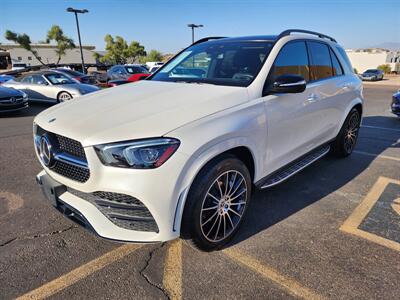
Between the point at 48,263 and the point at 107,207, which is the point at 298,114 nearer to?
the point at 107,207

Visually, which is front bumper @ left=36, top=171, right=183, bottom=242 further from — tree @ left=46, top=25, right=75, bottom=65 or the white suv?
tree @ left=46, top=25, right=75, bottom=65

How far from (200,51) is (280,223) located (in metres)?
2.31

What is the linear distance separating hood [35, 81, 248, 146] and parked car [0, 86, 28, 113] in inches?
315

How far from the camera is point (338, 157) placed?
17.2 ft

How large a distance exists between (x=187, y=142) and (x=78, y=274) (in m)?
1.42

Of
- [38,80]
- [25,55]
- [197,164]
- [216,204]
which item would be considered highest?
[25,55]

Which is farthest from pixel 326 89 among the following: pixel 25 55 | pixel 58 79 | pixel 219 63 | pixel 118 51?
pixel 25 55

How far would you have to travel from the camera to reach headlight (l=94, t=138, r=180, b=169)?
210cm

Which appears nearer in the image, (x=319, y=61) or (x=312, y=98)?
(x=312, y=98)

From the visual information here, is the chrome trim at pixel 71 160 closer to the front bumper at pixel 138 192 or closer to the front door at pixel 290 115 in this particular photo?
the front bumper at pixel 138 192

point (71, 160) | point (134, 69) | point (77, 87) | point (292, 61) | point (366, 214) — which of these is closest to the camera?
point (71, 160)

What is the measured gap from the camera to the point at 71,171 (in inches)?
93.1

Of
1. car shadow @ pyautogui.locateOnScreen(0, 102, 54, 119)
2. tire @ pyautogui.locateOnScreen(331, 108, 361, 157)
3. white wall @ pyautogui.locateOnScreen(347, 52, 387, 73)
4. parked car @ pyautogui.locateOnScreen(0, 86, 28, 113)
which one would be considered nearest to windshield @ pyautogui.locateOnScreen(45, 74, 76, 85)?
car shadow @ pyautogui.locateOnScreen(0, 102, 54, 119)

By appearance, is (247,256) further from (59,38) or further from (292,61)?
(59,38)
